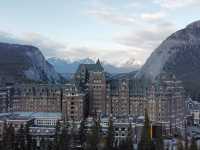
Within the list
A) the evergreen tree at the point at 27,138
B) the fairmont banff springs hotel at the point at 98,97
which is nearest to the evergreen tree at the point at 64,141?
the evergreen tree at the point at 27,138

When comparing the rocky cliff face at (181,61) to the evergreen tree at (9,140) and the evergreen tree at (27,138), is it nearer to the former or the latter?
the evergreen tree at (27,138)

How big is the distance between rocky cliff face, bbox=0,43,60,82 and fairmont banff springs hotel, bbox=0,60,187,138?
5730cm

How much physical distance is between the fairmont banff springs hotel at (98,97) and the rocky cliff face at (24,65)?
188 feet

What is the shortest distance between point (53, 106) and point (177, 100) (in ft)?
77.8

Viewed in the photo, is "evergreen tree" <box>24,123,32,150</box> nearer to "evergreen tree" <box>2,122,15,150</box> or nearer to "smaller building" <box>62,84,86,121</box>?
"evergreen tree" <box>2,122,15,150</box>

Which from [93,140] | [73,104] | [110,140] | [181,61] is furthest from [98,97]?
[181,61]

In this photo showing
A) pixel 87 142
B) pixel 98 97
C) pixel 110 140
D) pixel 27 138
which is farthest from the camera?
pixel 98 97

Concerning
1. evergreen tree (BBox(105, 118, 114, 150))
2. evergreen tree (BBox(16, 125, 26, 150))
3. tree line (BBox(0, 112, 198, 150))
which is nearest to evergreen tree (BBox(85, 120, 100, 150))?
tree line (BBox(0, 112, 198, 150))

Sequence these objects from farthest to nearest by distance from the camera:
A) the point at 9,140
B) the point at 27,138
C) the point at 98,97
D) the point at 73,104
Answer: the point at 98,97, the point at 73,104, the point at 27,138, the point at 9,140

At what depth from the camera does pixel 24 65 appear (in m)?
173

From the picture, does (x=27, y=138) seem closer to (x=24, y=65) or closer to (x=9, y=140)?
(x=9, y=140)

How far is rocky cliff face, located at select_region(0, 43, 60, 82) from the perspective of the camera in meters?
162

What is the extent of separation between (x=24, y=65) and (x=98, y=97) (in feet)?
276

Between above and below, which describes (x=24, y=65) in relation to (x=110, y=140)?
above
